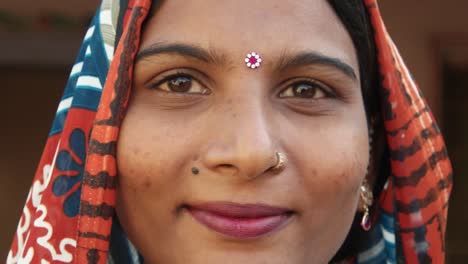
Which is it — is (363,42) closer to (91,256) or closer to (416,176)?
(416,176)

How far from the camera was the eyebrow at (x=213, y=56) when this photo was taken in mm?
1679

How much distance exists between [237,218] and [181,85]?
0.33m

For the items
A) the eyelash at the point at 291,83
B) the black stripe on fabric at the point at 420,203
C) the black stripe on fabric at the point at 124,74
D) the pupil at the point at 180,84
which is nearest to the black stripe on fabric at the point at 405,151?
the black stripe on fabric at the point at 420,203

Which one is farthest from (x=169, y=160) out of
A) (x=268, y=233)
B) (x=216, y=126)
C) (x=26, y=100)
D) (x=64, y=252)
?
(x=26, y=100)

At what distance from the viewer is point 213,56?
66.0 inches

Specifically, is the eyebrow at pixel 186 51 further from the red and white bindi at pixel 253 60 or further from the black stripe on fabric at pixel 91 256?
the black stripe on fabric at pixel 91 256

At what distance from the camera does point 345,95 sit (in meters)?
1.81

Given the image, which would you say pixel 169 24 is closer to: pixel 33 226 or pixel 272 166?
pixel 272 166

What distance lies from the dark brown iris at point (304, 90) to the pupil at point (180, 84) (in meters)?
0.23

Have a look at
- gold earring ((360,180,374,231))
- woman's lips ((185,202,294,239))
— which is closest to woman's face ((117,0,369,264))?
woman's lips ((185,202,294,239))

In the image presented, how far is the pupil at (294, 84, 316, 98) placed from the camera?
5.79 ft

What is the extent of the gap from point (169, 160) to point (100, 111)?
21 centimetres

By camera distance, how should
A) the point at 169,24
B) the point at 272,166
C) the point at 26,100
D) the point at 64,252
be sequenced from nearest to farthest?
the point at 272,166 < the point at 169,24 < the point at 64,252 < the point at 26,100

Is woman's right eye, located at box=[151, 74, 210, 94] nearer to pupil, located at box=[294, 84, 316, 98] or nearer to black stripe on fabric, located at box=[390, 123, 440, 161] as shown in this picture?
pupil, located at box=[294, 84, 316, 98]
